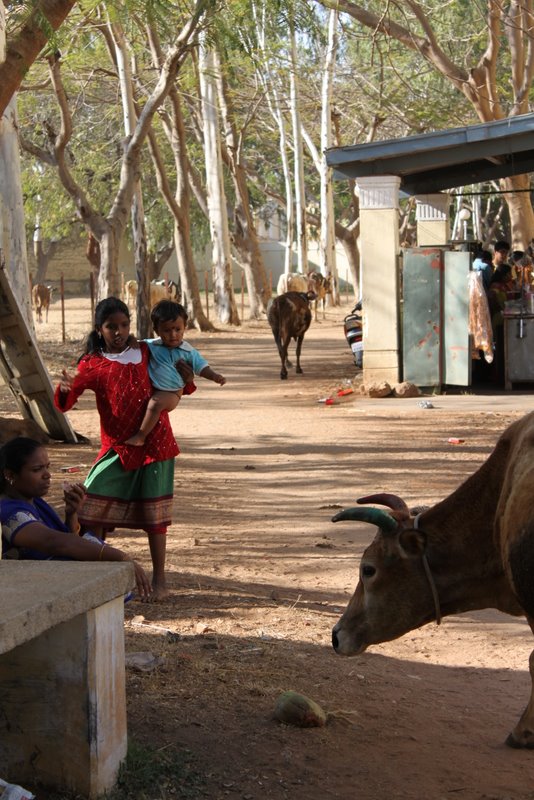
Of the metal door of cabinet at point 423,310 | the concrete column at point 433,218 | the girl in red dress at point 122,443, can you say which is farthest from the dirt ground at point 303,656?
the concrete column at point 433,218

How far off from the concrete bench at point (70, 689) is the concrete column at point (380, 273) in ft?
38.1

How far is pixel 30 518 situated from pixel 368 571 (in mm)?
1499

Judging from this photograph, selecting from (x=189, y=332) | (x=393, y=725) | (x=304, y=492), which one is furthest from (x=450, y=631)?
(x=189, y=332)

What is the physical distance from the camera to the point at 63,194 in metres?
39.2

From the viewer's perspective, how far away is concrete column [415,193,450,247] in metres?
19.0

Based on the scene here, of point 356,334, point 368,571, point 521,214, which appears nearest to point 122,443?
point 368,571

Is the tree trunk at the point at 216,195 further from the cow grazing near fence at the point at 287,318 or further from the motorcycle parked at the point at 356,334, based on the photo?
the motorcycle parked at the point at 356,334

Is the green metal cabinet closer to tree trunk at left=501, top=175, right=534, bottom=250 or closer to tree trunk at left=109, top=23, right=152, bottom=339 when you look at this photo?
tree trunk at left=501, top=175, right=534, bottom=250

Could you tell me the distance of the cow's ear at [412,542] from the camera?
461cm

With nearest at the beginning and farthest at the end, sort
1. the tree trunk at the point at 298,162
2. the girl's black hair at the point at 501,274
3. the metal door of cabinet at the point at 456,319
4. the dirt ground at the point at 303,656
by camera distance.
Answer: the dirt ground at the point at 303,656 → the metal door of cabinet at the point at 456,319 → the girl's black hair at the point at 501,274 → the tree trunk at the point at 298,162

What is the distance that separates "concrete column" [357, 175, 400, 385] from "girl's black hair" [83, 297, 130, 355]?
933cm

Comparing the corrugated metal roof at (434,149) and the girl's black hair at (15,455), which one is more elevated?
the corrugated metal roof at (434,149)

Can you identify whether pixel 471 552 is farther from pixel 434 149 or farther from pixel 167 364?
pixel 434 149

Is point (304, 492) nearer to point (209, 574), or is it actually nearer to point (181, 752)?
point (209, 574)
